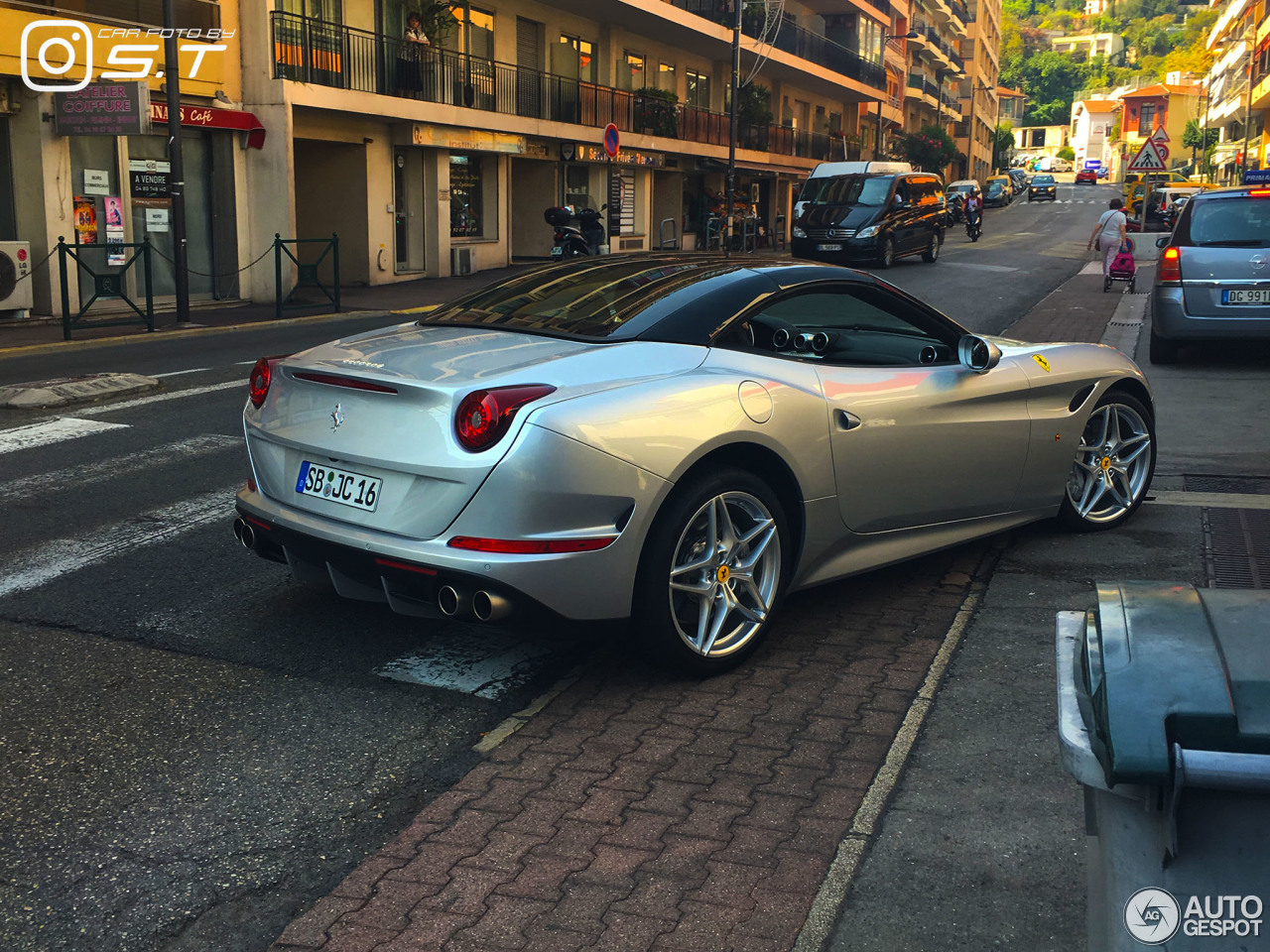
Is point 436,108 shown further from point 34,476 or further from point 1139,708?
point 1139,708

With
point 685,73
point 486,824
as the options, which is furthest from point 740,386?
point 685,73

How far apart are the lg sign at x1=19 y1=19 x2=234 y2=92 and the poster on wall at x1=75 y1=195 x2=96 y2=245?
1.70 m

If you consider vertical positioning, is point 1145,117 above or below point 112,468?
above

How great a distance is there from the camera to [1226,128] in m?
93.8

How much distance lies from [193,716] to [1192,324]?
422 inches

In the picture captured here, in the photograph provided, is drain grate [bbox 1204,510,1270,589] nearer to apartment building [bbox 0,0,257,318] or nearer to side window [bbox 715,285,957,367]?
side window [bbox 715,285,957,367]

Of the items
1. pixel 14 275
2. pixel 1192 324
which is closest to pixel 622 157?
pixel 14 275

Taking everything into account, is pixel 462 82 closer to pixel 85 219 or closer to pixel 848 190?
pixel 848 190

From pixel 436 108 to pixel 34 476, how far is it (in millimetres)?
19888

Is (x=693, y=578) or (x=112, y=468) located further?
(x=112, y=468)

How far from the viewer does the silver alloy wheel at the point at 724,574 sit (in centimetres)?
406

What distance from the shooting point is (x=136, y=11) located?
19234 millimetres

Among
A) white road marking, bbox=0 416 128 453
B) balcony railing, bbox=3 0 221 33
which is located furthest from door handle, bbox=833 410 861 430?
balcony railing, bbox=3 0 221 33

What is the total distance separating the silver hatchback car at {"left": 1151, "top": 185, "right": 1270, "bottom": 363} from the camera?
1178 centimetres
